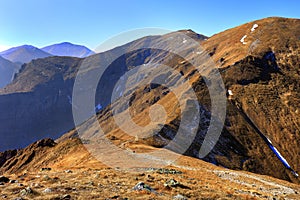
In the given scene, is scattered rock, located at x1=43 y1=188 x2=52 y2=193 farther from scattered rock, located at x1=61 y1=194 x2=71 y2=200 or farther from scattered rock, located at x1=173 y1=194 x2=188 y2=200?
scattered rock, located at x1=173 y1=194 x2=188 y2=200

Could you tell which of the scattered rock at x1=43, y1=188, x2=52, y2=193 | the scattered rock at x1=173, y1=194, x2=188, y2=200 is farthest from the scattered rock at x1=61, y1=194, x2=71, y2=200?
the scattered rock at x1=173, y1=194, x2=188, y2=200

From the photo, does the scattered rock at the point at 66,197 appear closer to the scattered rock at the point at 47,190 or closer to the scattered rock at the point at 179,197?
the scattered rock at the point at 47,190

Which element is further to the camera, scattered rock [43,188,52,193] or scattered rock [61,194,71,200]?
scattered rock [43,188,52,193]

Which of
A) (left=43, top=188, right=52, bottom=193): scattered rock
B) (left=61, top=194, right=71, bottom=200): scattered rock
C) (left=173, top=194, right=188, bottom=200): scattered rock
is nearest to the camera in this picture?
(left=61, top=194, right=71, bottom=200): scattered rock

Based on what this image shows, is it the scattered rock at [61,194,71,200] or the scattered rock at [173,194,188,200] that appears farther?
the scattered rock at [173,194,188,200]

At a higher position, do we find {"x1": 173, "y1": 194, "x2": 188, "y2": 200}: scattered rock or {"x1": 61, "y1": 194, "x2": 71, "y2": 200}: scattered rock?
{"x1": 61, "y1": 194, "x2": 71, "y2": 200}: scattered rock

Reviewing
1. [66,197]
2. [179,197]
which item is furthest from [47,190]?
[179,197]

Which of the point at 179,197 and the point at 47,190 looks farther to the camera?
the point at 179,197

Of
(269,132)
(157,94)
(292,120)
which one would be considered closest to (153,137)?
(269,132)

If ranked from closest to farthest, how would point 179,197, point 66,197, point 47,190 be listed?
1. point 66,197
2. point 47,190
3. point 179,197

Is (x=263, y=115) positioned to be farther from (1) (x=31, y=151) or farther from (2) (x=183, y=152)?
(1) (x=31, y=151)

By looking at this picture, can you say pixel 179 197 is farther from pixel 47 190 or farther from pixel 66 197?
pixel 47 190

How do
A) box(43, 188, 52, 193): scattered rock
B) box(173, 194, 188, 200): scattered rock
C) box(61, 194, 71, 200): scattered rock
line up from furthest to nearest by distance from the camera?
box(173, 194, 188, 200): scattered rock < box(43, 188, 52, 193): scattered rock < box(61, 194, 71, 200): scattered rock

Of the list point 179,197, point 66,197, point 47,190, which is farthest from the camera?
point 179,197
